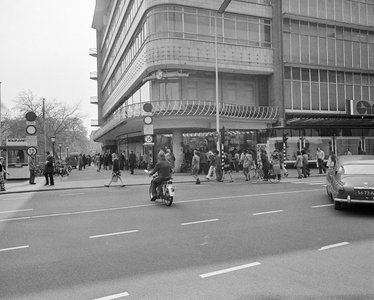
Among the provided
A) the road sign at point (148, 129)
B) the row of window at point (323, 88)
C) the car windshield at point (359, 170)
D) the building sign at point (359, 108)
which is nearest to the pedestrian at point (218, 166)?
the road sign at point (148, 129)

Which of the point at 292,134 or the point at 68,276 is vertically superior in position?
the point at 292,134

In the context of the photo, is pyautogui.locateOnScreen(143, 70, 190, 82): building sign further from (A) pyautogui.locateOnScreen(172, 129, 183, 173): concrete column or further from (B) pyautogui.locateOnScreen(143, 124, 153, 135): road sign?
(B) pyautogui.locateOnScreen(143, 124, 153, 135): road sign

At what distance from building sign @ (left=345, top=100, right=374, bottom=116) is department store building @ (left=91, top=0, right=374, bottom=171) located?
0.31 ft

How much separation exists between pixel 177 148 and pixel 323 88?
1544 centimetres

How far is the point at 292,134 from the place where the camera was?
32281 mm

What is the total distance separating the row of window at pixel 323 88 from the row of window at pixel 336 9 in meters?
5.01

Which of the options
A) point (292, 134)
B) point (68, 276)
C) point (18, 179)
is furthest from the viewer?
point (292, 134)

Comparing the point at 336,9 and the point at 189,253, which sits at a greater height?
the point at 336,9

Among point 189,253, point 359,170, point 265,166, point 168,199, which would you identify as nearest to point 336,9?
point 265,166

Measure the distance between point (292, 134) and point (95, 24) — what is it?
44.7 m

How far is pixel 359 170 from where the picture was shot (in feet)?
33.4

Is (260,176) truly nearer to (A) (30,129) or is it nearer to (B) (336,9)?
(A) (30,129)

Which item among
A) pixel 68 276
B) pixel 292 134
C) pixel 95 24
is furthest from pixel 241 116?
pixel 95 24

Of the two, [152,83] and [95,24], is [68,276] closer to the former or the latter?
[152,83]
